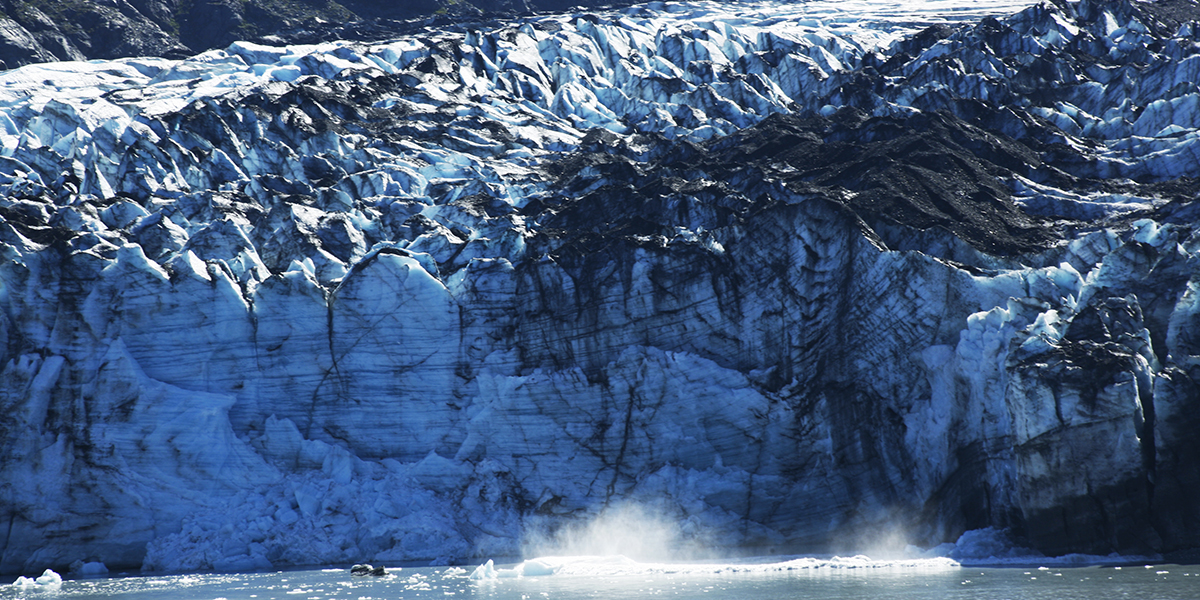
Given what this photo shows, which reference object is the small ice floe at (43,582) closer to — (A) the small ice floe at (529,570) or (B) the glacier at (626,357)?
(B) the glacier at (626,357)

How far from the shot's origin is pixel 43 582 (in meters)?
24.2

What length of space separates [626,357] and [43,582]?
550 inches

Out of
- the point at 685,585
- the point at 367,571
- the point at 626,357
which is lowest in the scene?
the point at 685,585

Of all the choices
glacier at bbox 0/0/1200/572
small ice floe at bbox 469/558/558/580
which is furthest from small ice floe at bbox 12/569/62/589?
small ice floe at bbox 469/558/558/580

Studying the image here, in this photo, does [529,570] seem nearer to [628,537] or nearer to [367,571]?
[628,537]

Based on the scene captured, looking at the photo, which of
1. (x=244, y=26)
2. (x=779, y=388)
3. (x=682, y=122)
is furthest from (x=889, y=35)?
(x=244, y=26)

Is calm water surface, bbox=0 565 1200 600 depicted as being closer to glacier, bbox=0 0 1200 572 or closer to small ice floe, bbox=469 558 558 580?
small ice floe, bbox=469 558 558 580

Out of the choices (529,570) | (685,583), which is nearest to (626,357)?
(529,570)

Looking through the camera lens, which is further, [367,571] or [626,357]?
[626,357]

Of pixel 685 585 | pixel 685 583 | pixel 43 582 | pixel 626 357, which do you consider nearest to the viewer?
pixel 685 585

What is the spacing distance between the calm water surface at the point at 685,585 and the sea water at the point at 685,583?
0.06 ft

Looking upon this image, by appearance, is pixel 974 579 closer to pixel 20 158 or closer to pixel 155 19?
pixel 20 158

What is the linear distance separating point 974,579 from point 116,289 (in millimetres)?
20840

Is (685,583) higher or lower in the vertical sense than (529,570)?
lower
